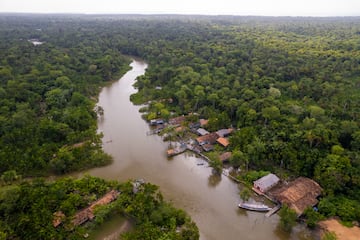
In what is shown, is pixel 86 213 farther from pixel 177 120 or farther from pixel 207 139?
pixel 177 120

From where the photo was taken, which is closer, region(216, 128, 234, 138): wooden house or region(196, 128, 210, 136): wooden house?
region(216, 128, 234, 138): wooden house

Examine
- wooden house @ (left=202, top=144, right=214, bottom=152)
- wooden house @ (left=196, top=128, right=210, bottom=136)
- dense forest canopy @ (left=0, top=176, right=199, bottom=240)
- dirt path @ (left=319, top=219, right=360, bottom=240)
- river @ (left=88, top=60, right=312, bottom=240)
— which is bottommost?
river @ (left=88, top=60, right=312, bottom=240)

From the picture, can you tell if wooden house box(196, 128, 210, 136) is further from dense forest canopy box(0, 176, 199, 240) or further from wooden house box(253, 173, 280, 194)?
dense forest canopy box(0, 176, 199, 240)

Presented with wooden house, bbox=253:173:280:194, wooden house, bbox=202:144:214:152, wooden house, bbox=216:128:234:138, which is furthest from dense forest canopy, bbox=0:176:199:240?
wooden house, bbox=216:128:234:138

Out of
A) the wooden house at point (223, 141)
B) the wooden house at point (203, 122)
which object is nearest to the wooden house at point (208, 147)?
the wooden house at point (223, 141)

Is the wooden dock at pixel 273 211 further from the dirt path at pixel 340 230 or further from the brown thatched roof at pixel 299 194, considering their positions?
the dirt path at pixel 340 230

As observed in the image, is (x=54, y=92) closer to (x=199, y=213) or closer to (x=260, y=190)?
(x=199, y=213)

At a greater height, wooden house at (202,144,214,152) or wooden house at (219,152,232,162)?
wooden house at (219,152,232,162)

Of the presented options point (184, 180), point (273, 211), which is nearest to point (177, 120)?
point (184, 180)

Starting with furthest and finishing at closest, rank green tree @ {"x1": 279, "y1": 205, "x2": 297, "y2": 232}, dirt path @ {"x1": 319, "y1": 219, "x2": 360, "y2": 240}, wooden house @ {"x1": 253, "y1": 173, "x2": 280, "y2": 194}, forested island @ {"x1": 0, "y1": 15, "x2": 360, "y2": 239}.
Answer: wooden house @ {"x1": 253, "y1": 173, "x2": 280, "y2": 194}
forested island @ {"x1": 0, "y1": 15, "x2": 360, "y2": 239}
green tree @ {"x1": 279, "y1": 205, "x2": 297, "y2": 232}
dirt path @ {"x1": 319, "y1": 219, "x2": 360, "y2": 240}
